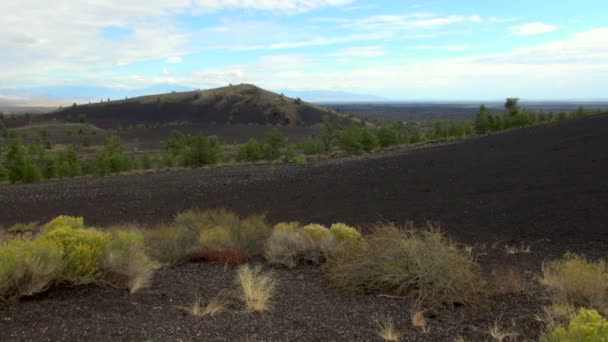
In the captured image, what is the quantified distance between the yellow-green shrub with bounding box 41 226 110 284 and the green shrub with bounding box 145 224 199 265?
233 cm

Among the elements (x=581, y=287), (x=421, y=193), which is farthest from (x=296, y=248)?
(x=421, y=193)

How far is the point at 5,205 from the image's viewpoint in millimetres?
24750

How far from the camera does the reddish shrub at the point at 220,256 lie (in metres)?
10.8

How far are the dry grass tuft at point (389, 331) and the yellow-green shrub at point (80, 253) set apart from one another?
3963 millimetres

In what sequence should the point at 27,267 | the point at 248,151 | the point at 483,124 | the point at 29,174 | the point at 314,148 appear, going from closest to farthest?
the point at 27,267
the point at 29,174
the point at 248,151
the point at 483,124
the point at 314,148

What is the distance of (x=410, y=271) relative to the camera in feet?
27.2

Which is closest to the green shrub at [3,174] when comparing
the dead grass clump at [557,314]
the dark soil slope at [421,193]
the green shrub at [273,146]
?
the dark soil slope at [421,193]

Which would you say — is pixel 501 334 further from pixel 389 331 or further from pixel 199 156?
pixel 199 156

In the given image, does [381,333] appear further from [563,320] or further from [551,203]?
[551,203]

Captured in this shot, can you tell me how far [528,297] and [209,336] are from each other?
460 centimetres

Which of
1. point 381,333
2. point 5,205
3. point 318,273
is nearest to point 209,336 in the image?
point 381,333

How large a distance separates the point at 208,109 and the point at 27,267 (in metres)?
144

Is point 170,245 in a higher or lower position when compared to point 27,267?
lower

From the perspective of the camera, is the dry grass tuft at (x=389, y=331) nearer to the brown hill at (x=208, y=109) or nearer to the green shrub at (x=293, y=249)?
the green shrub at (x=293, y=249)
